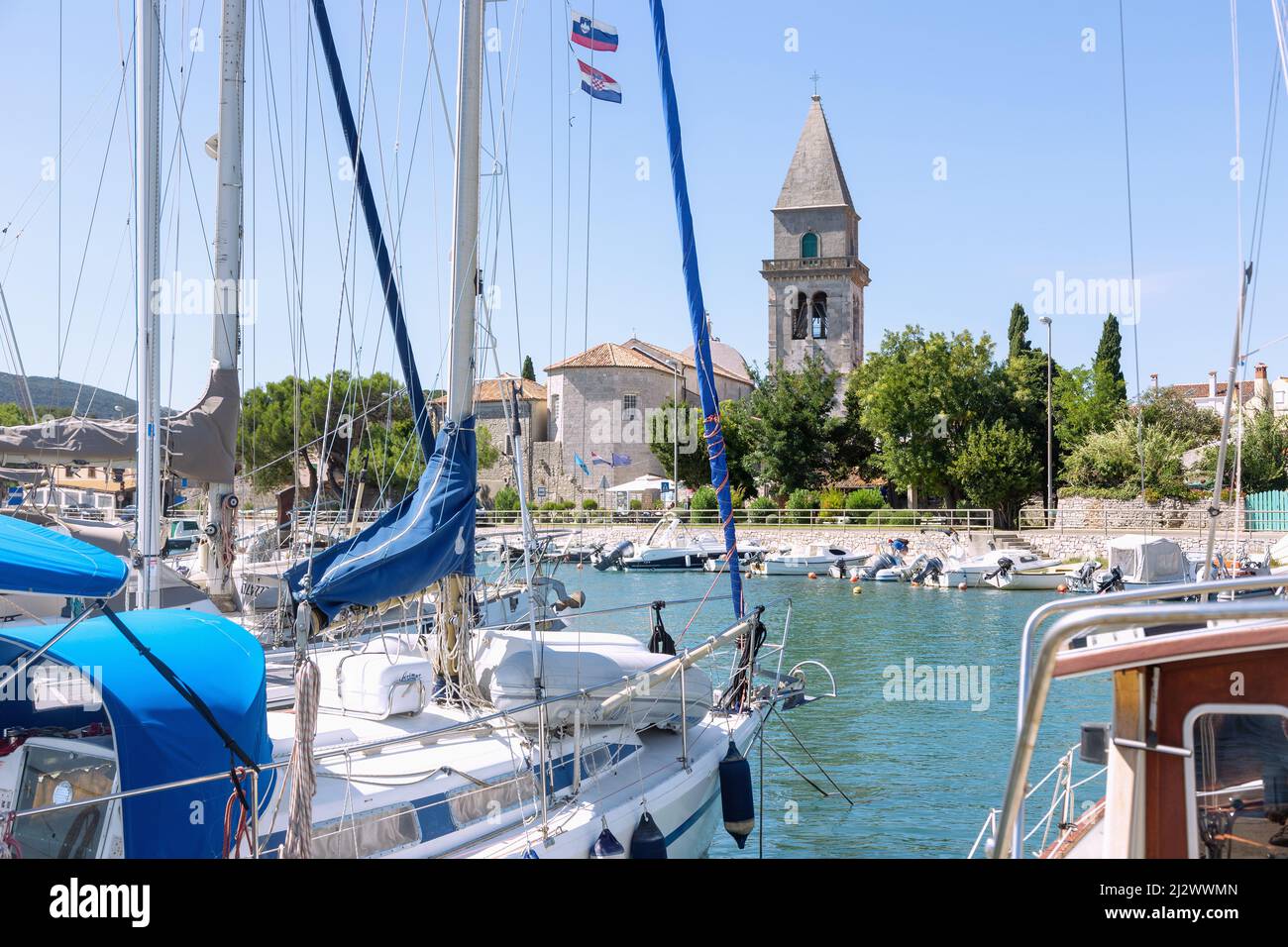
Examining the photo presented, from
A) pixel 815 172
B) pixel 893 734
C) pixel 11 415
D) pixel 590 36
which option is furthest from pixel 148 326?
pixel 11 415

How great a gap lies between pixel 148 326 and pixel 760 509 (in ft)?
140

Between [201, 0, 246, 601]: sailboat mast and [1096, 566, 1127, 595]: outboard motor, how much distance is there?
22.0m

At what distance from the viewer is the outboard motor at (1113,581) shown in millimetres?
28406

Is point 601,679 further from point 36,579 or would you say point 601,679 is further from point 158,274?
point 158,274

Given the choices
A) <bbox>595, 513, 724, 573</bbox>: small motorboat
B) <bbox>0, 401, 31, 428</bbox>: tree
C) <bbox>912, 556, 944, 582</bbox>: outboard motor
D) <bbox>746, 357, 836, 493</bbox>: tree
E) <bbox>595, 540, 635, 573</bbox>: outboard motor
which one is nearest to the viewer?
<bbox>912, 556, 944, 582</bbox>: outboard motor

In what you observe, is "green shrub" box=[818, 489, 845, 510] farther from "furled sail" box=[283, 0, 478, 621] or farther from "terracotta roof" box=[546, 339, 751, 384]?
"furled sail" box=[283, 0, 478, 621]

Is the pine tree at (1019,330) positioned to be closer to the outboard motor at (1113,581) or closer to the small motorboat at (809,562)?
the small motorboat at (809,562)

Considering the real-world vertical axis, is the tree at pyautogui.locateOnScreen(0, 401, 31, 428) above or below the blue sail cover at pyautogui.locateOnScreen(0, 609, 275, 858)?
above

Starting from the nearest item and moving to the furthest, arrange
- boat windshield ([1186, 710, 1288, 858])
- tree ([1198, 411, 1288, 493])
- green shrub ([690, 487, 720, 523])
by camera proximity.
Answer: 1. boat windshield ([1186, 710, 1288, 858])
2. tree ([1198, 411, 1288, 493])
3. green shrub ([690, 487, 720, 523])

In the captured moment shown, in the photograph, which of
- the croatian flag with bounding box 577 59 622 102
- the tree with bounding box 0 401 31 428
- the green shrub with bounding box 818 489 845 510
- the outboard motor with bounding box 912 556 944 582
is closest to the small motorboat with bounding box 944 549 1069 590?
the outboard motor with bounding box 912 556 944 582

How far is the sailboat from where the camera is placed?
550 centimetres

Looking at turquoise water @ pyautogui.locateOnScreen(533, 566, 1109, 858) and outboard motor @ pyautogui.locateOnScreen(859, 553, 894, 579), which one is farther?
outboard motor @ pyautogui.locateOnScreen(859, 553, 894, 579)

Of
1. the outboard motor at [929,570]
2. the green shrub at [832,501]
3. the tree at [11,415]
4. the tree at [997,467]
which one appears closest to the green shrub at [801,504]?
the green shrub at [832,501]

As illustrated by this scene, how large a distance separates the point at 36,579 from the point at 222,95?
9568 mm
